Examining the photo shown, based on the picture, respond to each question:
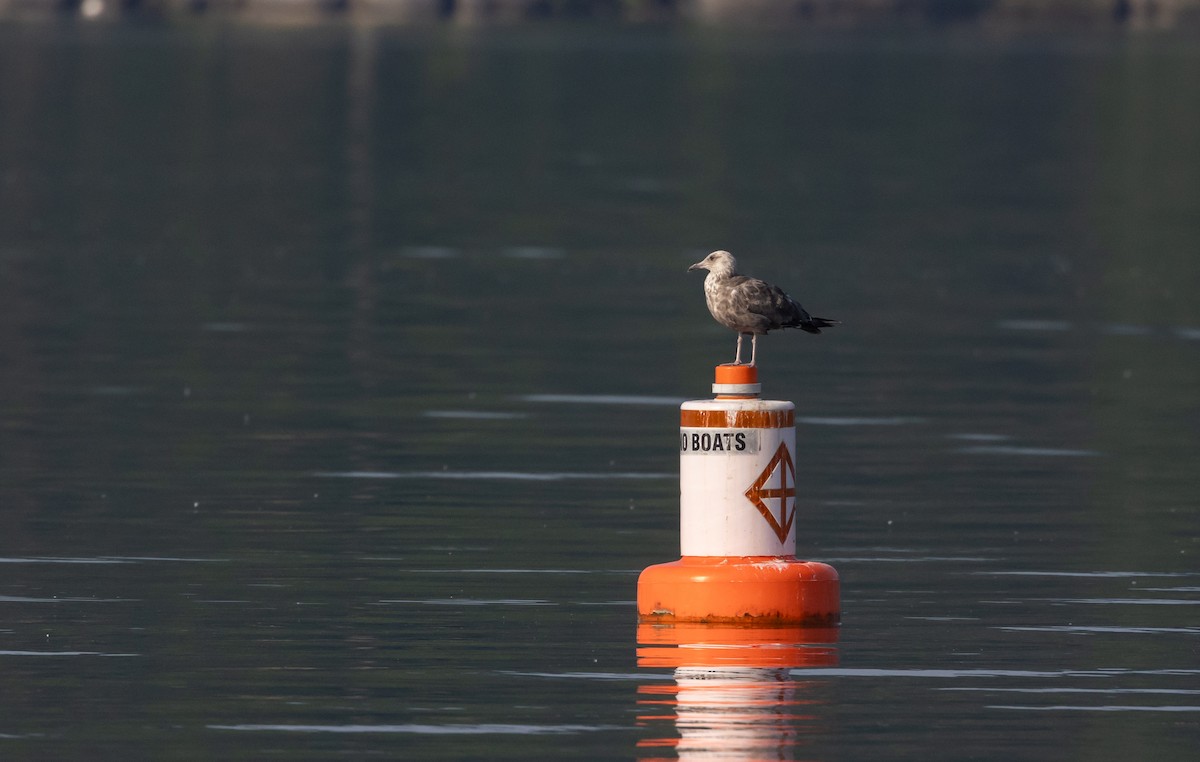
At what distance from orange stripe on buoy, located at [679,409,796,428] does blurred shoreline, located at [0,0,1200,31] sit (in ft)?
566

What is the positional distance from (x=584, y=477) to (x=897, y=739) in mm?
8043

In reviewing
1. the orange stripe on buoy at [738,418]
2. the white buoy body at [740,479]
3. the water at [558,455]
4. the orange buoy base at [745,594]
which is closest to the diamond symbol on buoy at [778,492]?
the white buoy body at [740,479]

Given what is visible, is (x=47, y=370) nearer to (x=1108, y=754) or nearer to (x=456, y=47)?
(x=1108, y=754)

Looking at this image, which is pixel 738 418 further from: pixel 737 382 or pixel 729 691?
pixel 729 691

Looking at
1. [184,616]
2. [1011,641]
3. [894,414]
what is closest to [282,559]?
[184,616]

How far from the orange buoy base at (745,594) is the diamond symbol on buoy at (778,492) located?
24 centimetres

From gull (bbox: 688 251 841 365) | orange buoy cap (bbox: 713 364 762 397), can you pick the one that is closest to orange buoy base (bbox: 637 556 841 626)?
orange buoy cap (bbox: 713 364 762 397)

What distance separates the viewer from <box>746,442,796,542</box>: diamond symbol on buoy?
48.2 ft

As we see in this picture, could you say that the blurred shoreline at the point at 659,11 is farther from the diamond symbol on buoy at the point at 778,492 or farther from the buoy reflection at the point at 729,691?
the buoy reflection at the point at 729,691

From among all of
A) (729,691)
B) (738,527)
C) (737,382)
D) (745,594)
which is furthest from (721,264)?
(729,691)

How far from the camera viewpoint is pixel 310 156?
60781mm

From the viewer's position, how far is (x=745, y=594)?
14.4 meters

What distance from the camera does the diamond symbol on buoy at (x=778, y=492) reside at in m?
14.7

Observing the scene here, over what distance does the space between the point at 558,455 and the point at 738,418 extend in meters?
6.01
